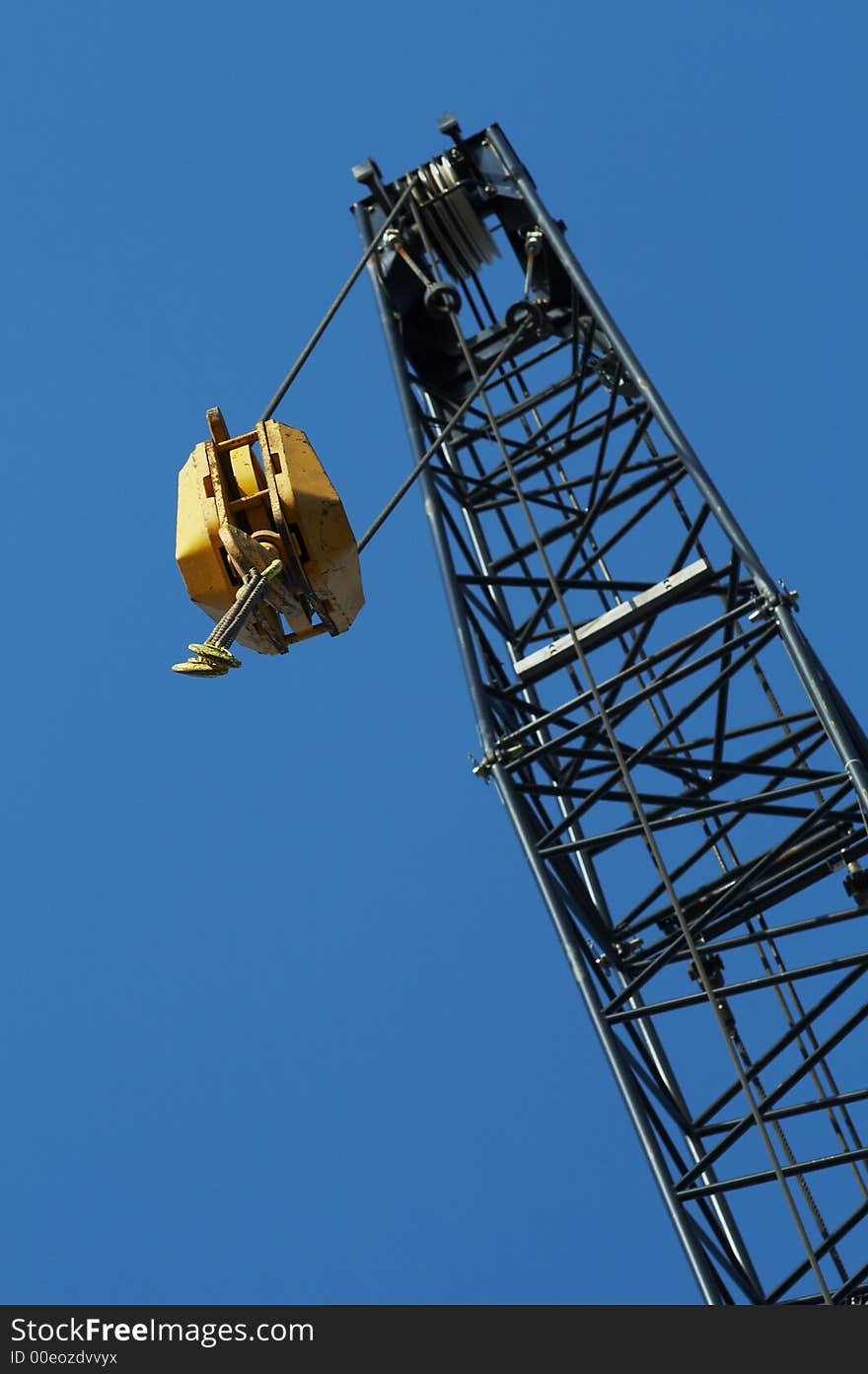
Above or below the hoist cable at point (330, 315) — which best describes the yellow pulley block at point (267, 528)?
below

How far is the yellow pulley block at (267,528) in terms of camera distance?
45.7 feet

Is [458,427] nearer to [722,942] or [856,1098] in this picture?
[722,942]

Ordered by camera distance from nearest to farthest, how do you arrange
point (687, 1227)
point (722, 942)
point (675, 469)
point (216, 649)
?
point (216, 649)
point (687, 1227)
point (722, 942)
point (675, 469)

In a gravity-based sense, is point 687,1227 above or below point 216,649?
below

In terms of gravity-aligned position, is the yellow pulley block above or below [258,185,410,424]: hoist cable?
below

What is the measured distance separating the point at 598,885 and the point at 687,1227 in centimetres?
410

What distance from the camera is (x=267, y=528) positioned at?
14062 millimetres

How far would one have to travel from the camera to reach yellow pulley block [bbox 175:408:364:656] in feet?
45.7

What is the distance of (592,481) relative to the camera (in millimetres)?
18062
